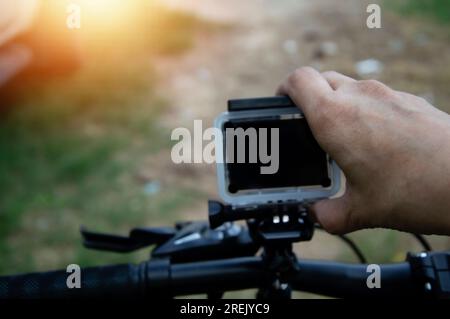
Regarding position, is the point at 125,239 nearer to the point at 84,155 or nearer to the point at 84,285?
the point at 84,285

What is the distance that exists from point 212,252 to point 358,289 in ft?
1.09

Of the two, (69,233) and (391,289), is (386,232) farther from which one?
(391,289)

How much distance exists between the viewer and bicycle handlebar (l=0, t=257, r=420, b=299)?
3.80 feet

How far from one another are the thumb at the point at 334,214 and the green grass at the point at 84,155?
214 centimetres

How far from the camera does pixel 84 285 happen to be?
45.9 inches

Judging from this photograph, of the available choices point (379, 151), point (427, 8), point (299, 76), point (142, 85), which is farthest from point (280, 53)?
point (379, 151)

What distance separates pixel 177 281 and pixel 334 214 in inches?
14.5

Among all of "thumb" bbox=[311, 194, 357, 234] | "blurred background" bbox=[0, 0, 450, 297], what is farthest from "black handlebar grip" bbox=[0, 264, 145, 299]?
"blurred background" bbox=[0, 0, 450, 297]

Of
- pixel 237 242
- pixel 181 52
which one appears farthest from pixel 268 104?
pixel 181 52

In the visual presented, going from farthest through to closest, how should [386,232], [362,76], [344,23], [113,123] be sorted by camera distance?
[344,23], [362,76], [113,123], [386,232]

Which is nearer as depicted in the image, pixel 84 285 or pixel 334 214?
pixel 334 214

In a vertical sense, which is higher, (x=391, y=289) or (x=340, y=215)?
(x=340, y=215)

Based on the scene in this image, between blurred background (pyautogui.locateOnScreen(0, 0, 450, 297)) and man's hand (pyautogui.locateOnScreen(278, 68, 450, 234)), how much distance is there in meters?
1.88

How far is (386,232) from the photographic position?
317 cm
